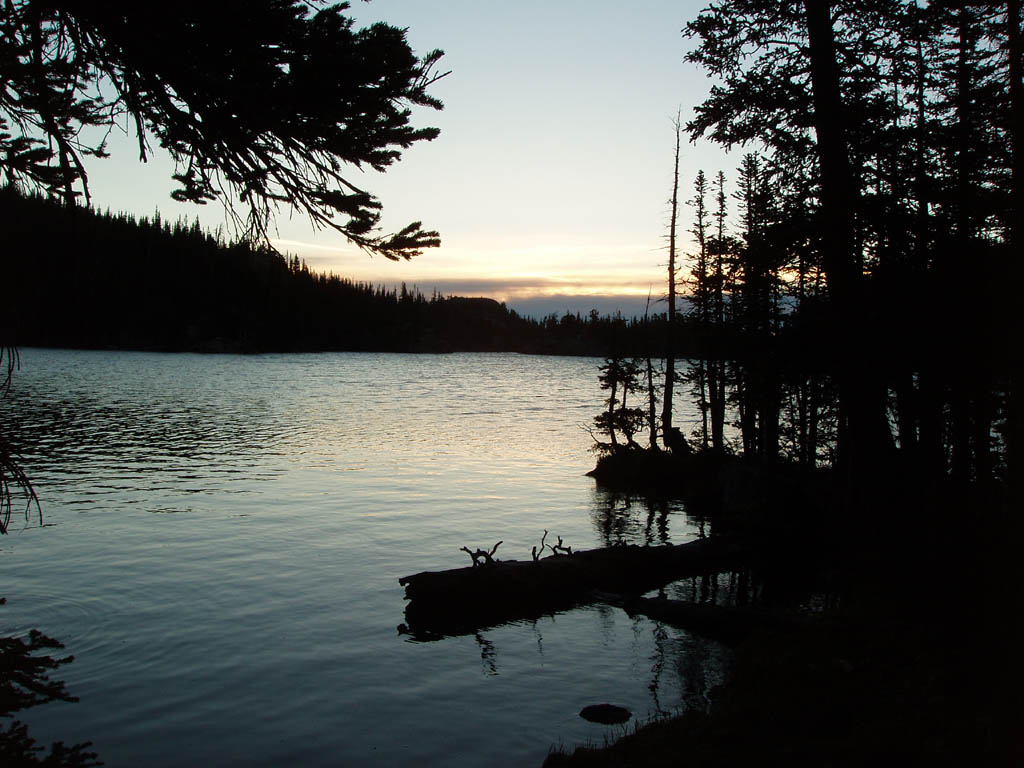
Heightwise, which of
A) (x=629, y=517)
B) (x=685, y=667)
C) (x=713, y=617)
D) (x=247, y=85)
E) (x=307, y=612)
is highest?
(x=247, y=85)

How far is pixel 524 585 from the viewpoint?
45.4 ft

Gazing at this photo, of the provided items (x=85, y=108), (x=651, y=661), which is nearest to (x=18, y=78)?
(x=85, y=108)

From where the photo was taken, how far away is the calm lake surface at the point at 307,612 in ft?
29.6

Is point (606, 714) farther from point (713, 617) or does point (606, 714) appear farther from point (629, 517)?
point (629, 517)

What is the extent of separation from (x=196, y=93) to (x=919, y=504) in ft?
52.4

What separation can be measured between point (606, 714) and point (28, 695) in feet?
26.9

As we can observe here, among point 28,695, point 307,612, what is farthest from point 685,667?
point 28,695

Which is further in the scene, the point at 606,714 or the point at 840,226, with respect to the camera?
the point at 840,226

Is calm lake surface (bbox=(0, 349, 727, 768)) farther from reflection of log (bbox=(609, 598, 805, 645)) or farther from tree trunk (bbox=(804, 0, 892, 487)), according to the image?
tree trunk (bbox=(804, 0, 892, 487))

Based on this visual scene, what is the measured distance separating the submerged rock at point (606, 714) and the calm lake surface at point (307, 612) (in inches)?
6.3

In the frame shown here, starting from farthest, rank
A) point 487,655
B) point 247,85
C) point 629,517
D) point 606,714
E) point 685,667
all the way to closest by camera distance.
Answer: point 629,517 → point 487,655 → point 685,667 → point 606,714 → point 247,85

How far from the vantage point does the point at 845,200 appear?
12.7 meters

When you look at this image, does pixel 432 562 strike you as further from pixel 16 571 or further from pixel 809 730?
pixel 809 730

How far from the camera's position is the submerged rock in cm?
925
